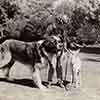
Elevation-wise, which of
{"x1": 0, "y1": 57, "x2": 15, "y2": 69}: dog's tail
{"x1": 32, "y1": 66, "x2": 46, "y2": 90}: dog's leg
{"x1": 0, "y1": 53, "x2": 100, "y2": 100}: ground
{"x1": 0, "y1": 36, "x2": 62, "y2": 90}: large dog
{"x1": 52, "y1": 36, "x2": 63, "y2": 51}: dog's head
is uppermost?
{"x1": 52, "y1": 36, "x2": 63, "y2": 51}: dog's head

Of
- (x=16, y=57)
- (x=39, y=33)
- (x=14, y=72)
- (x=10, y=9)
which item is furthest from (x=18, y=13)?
(x=16, y=57)

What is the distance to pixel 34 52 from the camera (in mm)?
9867

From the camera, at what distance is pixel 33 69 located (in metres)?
10.0

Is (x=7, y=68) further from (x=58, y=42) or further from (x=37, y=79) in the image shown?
(x=58, y=42)

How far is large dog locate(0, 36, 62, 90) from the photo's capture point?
974 centimetres

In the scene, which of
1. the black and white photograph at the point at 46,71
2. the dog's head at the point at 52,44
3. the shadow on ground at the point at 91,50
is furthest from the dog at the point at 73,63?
the shadow on ground at the point at 91,50

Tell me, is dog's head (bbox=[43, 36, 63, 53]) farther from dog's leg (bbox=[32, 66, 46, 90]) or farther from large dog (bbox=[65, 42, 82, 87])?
dog's leg (bbox=[32, 66, 46, 90])

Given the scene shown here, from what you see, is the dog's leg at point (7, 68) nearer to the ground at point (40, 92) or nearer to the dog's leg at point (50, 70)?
the ground at point (40, 92)

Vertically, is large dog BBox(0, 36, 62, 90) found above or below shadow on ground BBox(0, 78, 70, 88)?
above

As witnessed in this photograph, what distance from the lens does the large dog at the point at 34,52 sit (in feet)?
32.0

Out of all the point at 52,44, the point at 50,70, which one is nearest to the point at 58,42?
the point at 52,44

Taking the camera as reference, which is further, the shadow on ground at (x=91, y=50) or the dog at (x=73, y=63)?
the shadow on ground at (x=91, y=50)

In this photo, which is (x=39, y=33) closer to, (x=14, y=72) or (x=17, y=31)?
(x=17, y=31)

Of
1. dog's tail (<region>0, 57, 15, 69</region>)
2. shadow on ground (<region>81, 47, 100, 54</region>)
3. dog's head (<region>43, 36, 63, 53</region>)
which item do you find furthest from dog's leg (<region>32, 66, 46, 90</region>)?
shadow on ground (<region>81, 47, 100, 54</region>)
